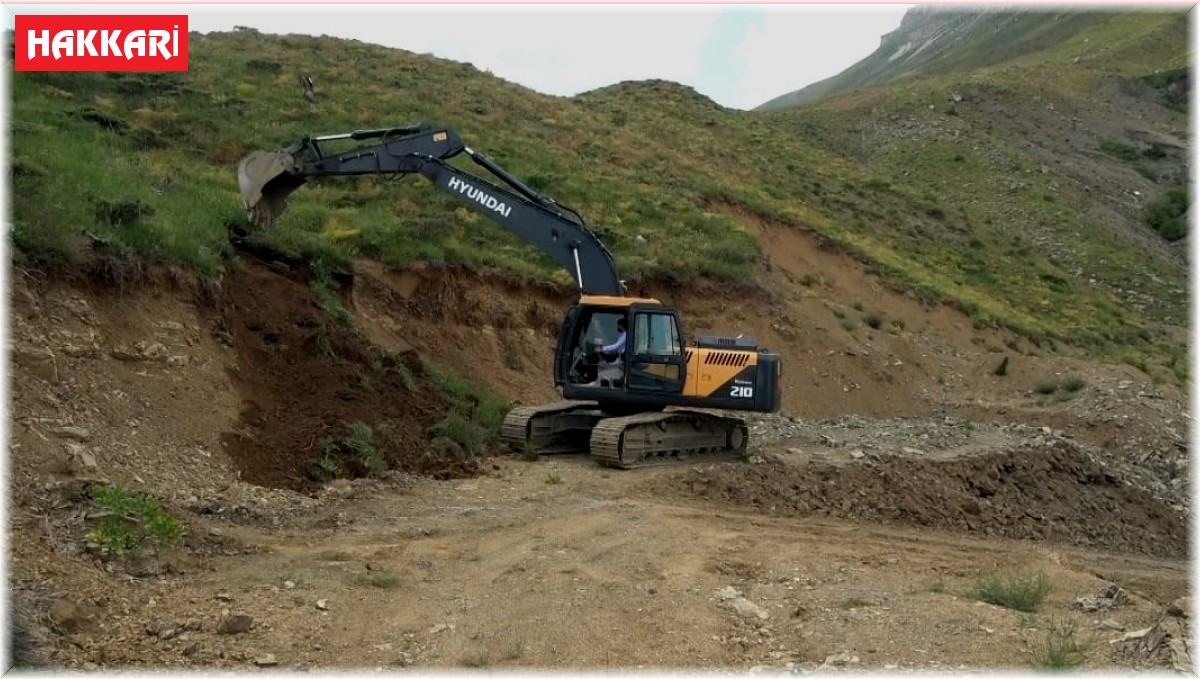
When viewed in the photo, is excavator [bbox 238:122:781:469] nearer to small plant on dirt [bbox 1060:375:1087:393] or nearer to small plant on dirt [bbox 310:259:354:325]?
small plant on dirt [bbox 310:259:354:325]

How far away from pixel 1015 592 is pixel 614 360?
25.7 ft

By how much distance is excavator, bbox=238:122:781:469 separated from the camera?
15.1 metres

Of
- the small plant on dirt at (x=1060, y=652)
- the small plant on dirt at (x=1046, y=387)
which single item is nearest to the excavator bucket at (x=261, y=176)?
the small plant on dirt at (x=1060, y=652)

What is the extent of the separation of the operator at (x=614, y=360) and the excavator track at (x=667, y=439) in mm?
586

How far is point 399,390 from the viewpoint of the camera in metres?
14.9

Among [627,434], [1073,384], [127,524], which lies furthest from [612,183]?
[127,524]

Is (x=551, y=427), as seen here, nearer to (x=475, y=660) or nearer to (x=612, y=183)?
(x=475, y=660)

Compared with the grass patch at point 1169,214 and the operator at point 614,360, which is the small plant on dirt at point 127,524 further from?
the grass patch at point 1169,214

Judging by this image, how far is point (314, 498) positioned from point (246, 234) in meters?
6.30

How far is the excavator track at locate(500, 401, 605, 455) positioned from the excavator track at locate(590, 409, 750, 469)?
28.2 inches

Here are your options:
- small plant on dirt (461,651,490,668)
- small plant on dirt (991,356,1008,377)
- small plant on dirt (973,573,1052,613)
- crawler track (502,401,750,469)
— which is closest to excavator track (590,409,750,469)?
crawler track (502,401,750,469)

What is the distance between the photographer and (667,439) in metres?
15.3

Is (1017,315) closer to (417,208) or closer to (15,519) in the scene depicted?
(417,208)

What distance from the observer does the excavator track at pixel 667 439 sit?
14.4m
